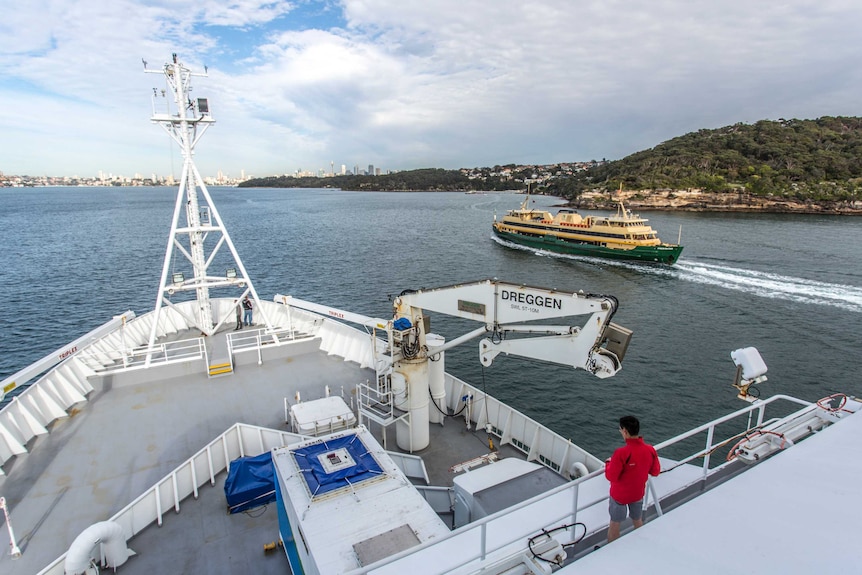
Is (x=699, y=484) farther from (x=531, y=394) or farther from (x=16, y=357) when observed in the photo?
(x=16, y=357)

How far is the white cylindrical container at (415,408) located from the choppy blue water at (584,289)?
10071 mm

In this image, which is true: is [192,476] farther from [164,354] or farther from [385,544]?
[164,354]

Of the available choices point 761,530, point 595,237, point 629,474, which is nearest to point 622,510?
point 629,474

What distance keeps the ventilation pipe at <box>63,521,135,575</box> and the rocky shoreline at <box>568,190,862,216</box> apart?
13558 cm

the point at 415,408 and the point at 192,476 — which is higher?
the point at 415,408

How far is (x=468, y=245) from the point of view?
72.2 metres

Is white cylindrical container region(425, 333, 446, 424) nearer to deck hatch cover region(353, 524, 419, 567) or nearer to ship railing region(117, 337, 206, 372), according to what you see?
deck hatch cover region(353, 524, 419, 567)

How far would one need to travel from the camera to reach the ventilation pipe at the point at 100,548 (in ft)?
24.5

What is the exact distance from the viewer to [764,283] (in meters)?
43.2

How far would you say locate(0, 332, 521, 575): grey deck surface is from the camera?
884 centimetres

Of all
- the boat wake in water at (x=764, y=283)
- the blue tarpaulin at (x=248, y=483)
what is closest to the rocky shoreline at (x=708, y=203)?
the boat wake in water at (x=764, y=283)

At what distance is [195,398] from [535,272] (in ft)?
147

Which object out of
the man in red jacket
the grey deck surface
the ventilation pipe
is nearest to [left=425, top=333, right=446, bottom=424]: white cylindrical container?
the grey deck surface

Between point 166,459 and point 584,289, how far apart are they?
41885 mm
